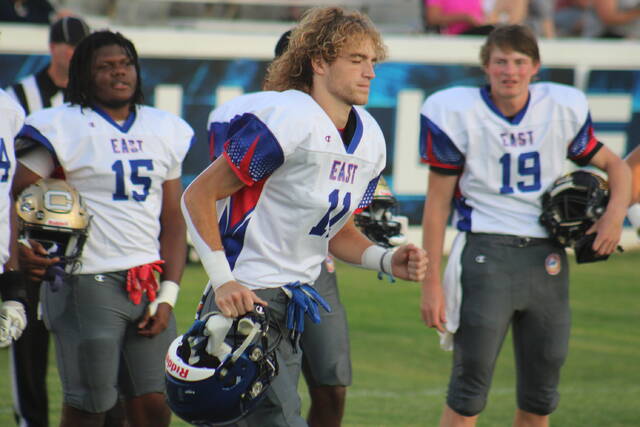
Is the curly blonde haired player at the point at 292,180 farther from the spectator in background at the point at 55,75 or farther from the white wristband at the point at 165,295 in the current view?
the spectator in background at the point at 55,75

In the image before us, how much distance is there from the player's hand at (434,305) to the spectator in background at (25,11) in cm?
624

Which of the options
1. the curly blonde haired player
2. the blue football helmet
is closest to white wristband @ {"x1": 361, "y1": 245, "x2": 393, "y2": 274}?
the curly blonde haired player

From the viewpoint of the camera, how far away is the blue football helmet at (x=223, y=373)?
137 inches

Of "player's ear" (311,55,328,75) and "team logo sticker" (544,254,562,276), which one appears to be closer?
"player's ear" (311,55,328,75)

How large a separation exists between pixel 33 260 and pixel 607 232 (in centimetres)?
252

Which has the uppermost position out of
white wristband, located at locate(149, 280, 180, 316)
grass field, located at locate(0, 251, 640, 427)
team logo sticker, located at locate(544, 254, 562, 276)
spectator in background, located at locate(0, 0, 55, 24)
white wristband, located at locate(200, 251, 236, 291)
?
white wristband, located at locate(200, 251, 236, 291)

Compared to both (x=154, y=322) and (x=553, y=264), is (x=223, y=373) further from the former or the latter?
(x=553, y=264)

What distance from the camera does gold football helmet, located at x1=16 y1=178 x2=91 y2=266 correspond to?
4426 mm

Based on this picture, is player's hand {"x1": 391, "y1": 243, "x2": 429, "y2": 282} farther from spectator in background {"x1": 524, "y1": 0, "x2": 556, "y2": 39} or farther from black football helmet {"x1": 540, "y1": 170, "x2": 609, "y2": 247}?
spectator in background {"x1": 524, "y1": 0, "x2": 556, "y2": 39}

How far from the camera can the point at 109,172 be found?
465 cm

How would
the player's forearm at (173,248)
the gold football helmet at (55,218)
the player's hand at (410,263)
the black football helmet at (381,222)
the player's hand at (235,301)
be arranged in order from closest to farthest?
1. the player's hand at (235,301)
2. the player's hand at (410,263)
3. the gold football helmet at (55,218)
4. the player's forearm at (173,248)
5. the black football helmet at (381,222)

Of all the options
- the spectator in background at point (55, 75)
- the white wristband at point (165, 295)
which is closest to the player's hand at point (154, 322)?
the white wristband at point (165, 295)

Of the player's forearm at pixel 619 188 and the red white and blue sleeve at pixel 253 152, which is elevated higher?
the red white and blue sleeve at pixel 253 152

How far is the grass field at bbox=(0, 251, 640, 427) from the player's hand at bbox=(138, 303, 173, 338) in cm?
173
